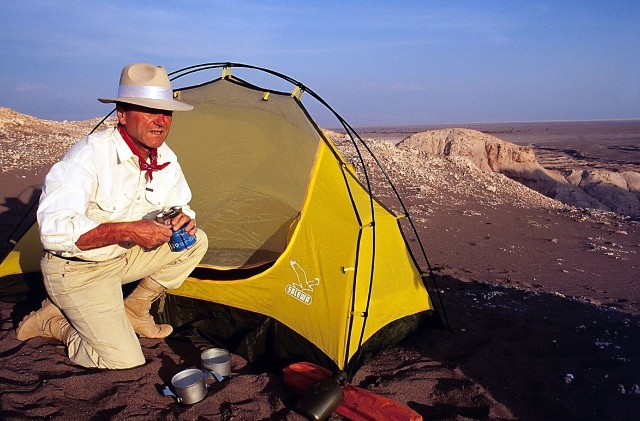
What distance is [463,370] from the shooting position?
4.06 meters

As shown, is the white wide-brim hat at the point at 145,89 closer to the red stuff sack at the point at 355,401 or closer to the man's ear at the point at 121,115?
the man's ear at the point at 121,115

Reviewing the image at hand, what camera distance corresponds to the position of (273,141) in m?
5.38

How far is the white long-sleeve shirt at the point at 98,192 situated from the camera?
3176 mm

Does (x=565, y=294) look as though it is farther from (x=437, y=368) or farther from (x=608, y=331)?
(x=437, y=368)

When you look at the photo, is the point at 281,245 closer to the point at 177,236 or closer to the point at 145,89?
the point at 177,236

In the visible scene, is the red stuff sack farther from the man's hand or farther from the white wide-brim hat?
the white wide-brim hat

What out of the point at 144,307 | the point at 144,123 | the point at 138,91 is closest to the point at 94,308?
the point at 144,307

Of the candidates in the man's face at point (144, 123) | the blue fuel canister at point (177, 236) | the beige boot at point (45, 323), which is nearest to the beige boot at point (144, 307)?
the beige boot at point (45, 323)

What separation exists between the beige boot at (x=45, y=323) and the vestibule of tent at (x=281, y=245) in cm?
84

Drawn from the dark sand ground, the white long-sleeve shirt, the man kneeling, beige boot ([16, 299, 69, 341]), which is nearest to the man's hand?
the man kneeling

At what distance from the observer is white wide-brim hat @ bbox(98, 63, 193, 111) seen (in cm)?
344

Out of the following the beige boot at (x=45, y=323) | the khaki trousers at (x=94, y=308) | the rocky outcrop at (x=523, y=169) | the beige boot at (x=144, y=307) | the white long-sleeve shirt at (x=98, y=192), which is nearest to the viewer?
the white long-sleeve shirt at (x=98, y=192)

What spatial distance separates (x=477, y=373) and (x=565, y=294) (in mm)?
3016

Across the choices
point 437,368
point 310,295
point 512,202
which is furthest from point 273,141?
point 512,202
